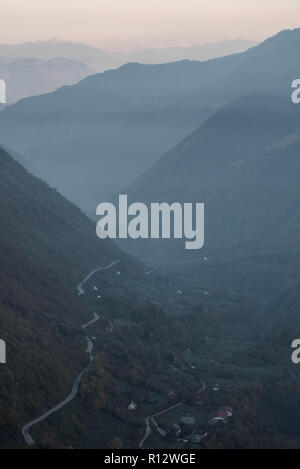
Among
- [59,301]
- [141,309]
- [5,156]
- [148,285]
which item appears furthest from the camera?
[5,156]

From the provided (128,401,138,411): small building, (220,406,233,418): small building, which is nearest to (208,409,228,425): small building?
(220,406,233,418): small building

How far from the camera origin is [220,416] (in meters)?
71.3

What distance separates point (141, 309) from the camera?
4008 inches

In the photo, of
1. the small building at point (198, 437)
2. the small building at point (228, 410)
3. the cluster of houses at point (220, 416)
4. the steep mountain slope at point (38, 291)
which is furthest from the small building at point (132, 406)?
the small building at point (228, 410)

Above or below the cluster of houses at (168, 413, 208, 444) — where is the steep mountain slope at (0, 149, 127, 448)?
above

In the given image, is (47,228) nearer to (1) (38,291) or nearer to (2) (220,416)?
(1) (38,291)

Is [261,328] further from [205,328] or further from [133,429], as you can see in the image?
[133,429]

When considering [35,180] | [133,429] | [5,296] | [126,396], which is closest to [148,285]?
[35,180]

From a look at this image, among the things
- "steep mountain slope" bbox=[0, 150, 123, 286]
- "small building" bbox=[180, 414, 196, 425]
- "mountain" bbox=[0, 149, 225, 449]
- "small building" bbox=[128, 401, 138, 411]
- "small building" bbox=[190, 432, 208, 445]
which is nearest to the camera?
"mountain" bbox=[0, 149, 225, 449]

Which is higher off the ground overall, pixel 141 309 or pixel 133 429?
pixel 141 309

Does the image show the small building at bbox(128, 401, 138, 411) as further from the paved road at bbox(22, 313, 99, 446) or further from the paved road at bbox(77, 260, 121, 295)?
the paved road at bbox(77, 260, 121, 295)

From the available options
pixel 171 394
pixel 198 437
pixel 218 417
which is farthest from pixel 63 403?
pixel 218 417

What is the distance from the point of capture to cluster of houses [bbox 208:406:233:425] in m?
70.4

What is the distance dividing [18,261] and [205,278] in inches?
2080
